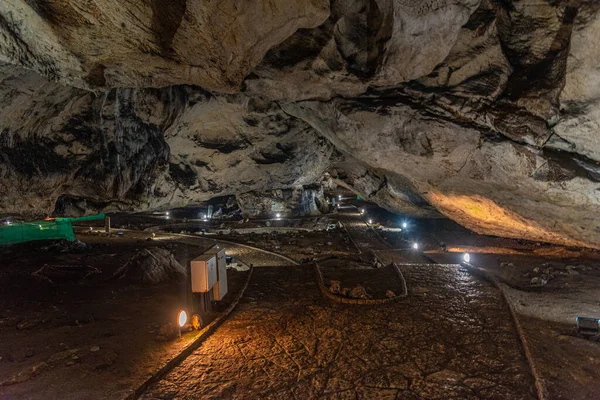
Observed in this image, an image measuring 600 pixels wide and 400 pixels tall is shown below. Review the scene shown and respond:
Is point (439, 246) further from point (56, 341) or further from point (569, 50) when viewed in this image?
point (56, 341)

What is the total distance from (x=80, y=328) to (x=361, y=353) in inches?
198

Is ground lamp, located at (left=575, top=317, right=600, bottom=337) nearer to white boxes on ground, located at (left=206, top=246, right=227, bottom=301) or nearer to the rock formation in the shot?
the rock formation

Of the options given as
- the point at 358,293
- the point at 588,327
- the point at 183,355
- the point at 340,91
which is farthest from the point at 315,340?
the point at 340,91

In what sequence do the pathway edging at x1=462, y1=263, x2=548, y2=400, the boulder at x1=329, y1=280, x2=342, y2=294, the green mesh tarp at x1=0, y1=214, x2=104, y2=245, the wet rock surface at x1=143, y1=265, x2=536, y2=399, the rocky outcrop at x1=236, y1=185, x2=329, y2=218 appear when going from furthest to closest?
the rocky outcrop at x1=236, y1=185, x2=329, y2=218 < the green mesh tarp at x1=0, y1=214, x2=104, y2=245 < the boulder at x1=329, y1=280, x2=342, y2=294 < the wet rock surface at x1=143, y1=265, x2=536, y2=399 < the pathway edging at x1=462, y1=263, x2=548, y2=400

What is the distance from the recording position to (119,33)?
5598 mm

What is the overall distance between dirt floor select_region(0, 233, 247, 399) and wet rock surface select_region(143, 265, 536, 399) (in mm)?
704

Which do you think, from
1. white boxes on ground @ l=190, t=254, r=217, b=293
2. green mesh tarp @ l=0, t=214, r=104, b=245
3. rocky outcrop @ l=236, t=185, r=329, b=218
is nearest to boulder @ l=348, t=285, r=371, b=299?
white boxes on ground @ l=190, t=254, r=217, b=293

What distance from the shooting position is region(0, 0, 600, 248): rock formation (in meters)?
5.88

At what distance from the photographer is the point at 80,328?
19.6 ft

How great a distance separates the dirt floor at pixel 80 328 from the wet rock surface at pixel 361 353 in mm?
704

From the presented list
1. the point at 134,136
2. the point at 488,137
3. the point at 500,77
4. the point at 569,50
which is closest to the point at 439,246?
the point at 488,137

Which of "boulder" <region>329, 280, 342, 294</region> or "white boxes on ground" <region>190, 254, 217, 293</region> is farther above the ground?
"white boxes on ground" <region>190, 254, 217, 293</region>

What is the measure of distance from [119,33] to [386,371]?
22.5ft

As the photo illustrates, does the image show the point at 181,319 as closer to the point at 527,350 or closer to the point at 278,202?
the point at 527,350
